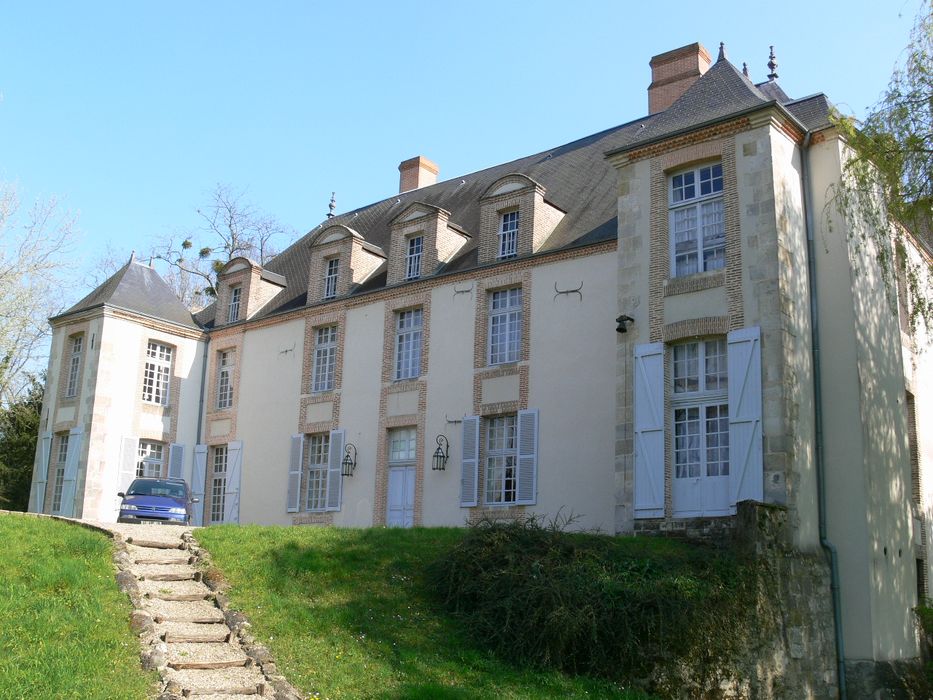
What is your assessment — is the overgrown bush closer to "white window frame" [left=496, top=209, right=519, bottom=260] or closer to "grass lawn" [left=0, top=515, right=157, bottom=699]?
"grass lawn" [left=0, top=515, right=157, bottom=699]

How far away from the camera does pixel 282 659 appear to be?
8820mm

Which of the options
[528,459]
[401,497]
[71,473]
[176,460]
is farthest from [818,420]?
[71,473]

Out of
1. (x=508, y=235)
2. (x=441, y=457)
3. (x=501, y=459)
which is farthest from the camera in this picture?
(x=508, y=235)

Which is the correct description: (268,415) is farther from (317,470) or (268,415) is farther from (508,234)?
(508,234)

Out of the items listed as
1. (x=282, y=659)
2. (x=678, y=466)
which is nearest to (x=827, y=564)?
(x=678, y=466)

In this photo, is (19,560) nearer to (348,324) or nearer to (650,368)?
(650,368)

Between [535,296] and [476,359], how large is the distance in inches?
65.9

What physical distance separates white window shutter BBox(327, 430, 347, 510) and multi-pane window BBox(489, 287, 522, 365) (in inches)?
156

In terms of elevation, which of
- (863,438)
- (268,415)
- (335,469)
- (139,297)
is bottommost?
(335,469)

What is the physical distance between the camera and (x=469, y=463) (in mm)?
17828

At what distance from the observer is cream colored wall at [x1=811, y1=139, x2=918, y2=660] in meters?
13.4

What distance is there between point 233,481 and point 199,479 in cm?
130

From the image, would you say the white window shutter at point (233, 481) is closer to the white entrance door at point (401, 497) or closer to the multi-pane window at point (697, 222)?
the white entrance door at point (401, 497)

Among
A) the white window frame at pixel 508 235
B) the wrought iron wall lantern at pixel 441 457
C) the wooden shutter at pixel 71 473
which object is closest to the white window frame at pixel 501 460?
the wrought iron wall lantern at pixel 441 457
